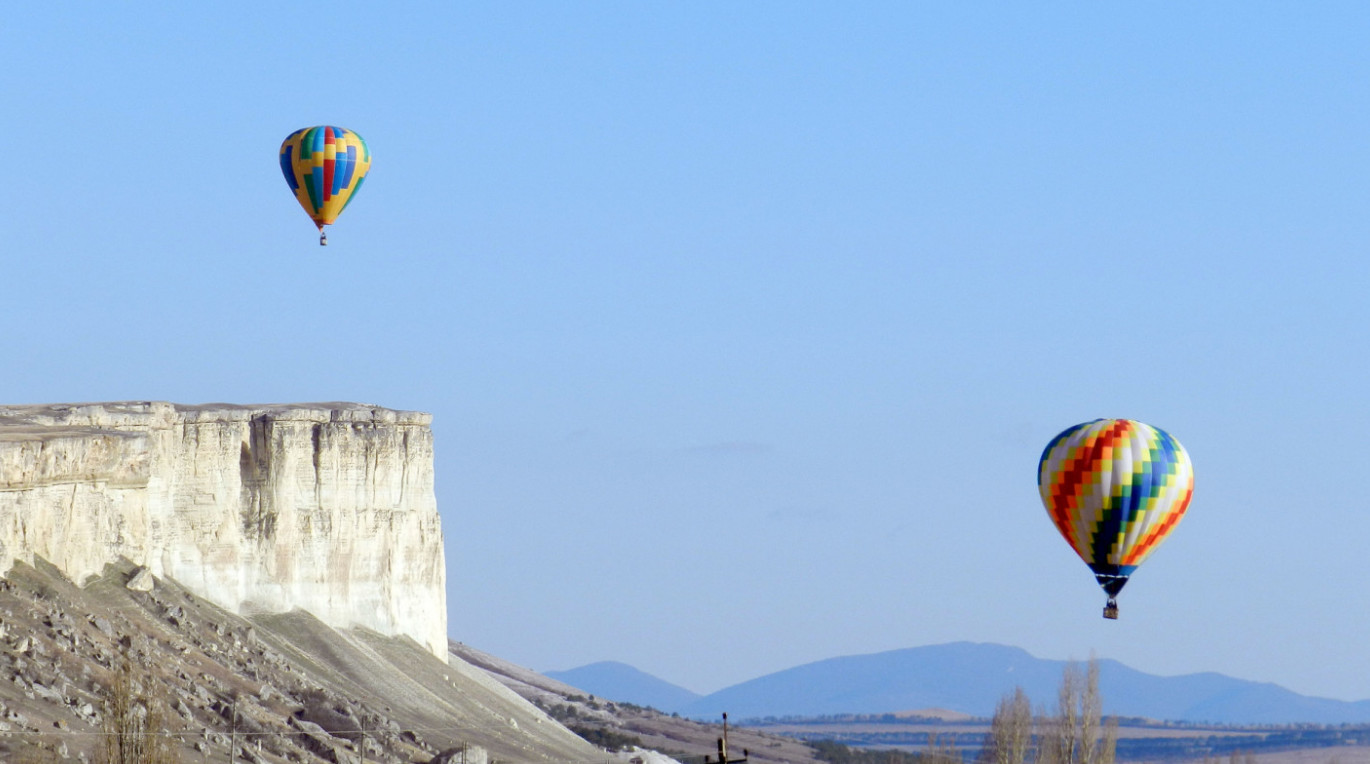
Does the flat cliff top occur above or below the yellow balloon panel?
below

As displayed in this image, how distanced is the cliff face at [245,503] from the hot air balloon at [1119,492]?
25454 mm

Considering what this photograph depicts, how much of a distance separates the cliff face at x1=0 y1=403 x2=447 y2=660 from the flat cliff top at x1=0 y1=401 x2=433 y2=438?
0.06m

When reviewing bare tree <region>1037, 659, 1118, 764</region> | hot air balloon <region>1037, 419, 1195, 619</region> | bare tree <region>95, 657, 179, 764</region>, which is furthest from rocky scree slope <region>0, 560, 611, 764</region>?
hot air balloon <region>1037, 419, 1195, 619</region>

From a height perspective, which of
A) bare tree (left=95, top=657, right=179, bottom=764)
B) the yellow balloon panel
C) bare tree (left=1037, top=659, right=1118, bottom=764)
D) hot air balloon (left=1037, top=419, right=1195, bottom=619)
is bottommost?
bare tree (left=95, top=657, right=179, bottom=764)

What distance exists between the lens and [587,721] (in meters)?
109

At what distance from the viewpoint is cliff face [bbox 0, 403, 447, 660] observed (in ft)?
202

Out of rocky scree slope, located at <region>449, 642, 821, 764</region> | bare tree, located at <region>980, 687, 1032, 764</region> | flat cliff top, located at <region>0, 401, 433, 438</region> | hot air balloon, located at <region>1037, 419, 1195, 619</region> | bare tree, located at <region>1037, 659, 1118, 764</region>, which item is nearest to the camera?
hot air balloon, located at <region>1037, 419, 1195, 619</region>

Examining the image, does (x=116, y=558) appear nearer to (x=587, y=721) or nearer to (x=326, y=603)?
(x=326, y=603)

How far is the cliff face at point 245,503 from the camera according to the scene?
6166cm

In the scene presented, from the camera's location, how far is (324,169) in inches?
2675

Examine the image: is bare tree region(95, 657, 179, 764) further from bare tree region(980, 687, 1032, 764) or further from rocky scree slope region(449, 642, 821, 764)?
rocky scree slope region(449, 642, 821, 764)

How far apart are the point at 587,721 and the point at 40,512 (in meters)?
51.9

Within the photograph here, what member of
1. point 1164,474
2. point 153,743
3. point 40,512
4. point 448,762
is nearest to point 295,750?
point 448,762

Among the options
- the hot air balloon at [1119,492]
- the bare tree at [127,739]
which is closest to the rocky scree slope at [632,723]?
the hot air balloon at [1119,492]
